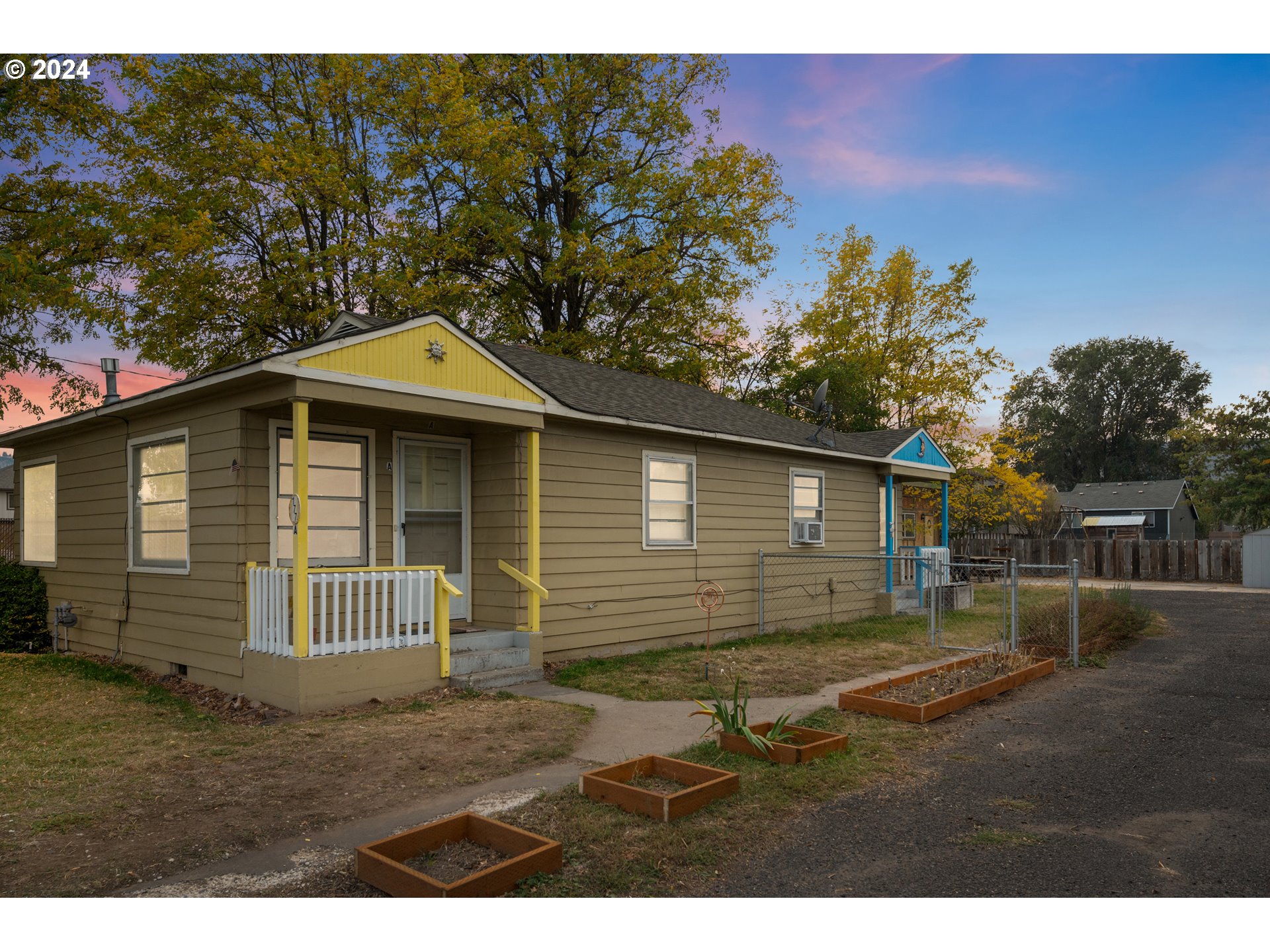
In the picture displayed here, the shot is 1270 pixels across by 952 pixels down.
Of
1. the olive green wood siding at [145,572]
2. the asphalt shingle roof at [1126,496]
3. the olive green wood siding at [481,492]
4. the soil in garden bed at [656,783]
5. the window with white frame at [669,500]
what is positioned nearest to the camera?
the soil in garden bed at [656,783]

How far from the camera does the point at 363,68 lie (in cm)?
1953

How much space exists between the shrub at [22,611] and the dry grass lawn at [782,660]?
7526mm

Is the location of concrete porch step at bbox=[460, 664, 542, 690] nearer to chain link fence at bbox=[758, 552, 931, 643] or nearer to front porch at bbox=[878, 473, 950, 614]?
chain link fence at bbox=[758, 552, 931, 643]

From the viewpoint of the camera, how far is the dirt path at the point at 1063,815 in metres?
3.58

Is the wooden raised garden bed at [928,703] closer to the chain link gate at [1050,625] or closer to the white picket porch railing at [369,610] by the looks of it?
the chain link gate at [1050,625]

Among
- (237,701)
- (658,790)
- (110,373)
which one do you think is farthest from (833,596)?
(110,373)

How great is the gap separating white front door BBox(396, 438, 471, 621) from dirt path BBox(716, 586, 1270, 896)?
5.49 metres

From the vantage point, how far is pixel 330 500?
829cm

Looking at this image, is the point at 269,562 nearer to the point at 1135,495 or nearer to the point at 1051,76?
the point at 1051,76

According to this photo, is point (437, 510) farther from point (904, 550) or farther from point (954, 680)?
point (904, 550)

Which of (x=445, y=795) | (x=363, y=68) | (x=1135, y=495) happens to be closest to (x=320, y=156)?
(x=363, y=68)

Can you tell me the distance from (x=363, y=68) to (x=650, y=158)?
7716mm

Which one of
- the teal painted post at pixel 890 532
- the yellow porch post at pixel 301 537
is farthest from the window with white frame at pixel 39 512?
the teal painted post at pixel 890 532

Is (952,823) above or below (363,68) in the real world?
below
